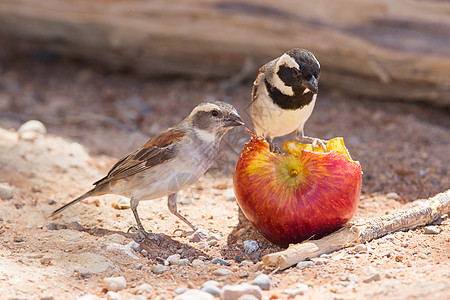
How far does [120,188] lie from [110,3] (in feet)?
14.3

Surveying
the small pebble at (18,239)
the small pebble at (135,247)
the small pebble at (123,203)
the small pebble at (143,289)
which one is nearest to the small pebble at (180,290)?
the small pebble at (143,289)

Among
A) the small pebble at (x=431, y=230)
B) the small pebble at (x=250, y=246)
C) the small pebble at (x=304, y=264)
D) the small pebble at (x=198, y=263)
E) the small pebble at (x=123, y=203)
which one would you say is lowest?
the small pebble at (x=123, y=203)

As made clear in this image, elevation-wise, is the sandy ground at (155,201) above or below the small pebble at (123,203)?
above

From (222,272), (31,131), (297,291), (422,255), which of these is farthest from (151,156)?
(31,131)

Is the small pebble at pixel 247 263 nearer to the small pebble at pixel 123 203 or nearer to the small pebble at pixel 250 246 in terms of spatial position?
the small pebble at pixel 250 246

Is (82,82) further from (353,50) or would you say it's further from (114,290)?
(114,290)

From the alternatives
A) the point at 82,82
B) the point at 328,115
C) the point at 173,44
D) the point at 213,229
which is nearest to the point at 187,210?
the point at 213,229

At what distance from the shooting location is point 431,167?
661 cm

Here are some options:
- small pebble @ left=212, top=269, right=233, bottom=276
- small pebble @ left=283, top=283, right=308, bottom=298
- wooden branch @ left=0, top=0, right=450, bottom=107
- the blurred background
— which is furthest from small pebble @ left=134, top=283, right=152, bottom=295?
wooden branch @ left=0, top=0, right=450, bottom=107

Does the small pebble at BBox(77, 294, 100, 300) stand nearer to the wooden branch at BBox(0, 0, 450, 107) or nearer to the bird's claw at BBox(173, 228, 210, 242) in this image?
the bird's claw at BBox(173, 228, 210, 242)

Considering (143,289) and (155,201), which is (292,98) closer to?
(155,201)

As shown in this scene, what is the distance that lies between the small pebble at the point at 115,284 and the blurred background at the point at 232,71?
275 centimetres

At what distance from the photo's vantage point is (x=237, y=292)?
3.56m

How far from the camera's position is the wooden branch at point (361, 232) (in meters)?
4.20
